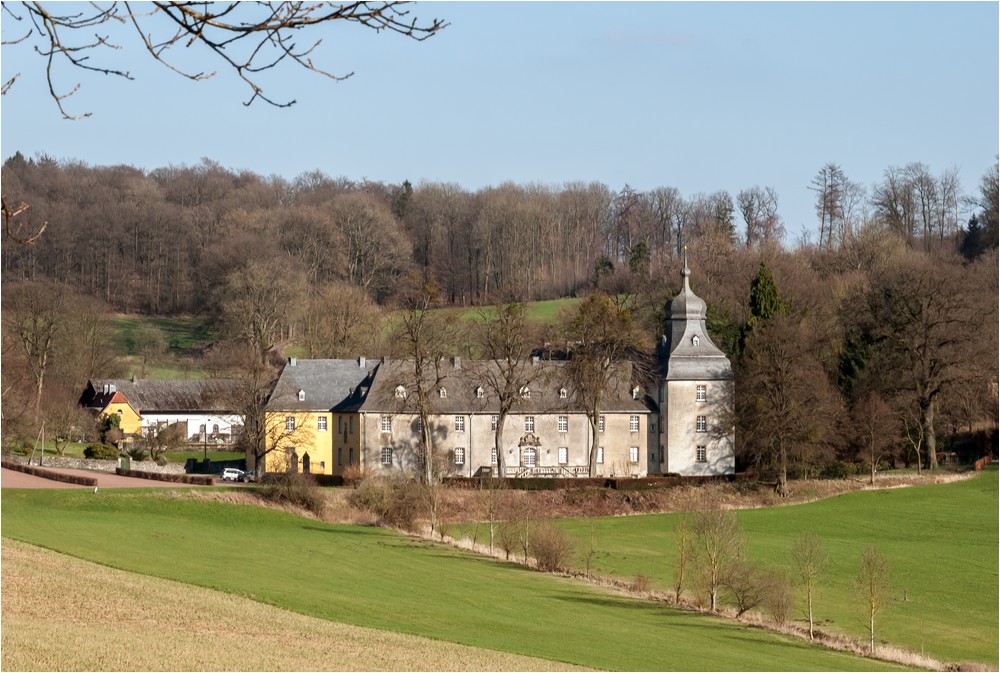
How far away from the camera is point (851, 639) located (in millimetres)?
27344

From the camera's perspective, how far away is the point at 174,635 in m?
19.2

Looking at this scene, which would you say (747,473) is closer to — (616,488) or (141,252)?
(616,488)

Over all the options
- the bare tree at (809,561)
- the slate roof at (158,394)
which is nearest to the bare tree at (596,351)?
the slate roof at (158,394)

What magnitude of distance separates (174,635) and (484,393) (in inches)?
1545

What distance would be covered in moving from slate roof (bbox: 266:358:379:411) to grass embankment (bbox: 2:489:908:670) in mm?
16484

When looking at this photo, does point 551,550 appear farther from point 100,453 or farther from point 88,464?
point 100,453

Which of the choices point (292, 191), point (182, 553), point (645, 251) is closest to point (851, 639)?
point (182, 553)

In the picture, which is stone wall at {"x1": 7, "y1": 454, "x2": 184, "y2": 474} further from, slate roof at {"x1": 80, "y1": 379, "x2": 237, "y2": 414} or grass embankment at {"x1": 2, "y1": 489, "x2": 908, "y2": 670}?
slate roof at {"x1": 80, "y1": 379, "x2": 237, "y2": 414}

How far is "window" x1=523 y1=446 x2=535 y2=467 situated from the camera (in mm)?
58312

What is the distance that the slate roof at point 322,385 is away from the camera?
194 feet

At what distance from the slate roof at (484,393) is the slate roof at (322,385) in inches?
63.7

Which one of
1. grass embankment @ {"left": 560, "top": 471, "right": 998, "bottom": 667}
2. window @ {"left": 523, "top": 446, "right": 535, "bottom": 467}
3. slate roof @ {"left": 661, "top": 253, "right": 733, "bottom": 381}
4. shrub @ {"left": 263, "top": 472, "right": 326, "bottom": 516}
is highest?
slate roof @ {"left": 661, "top": 253, "right": 733, "bottom": 381}

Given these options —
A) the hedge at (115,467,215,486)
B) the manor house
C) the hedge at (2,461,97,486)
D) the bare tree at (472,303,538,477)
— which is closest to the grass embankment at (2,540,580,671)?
the hedge at (2,461,97,486)

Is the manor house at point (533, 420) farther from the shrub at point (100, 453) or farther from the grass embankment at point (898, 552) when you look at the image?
the grass embankment at point (898, 552)
